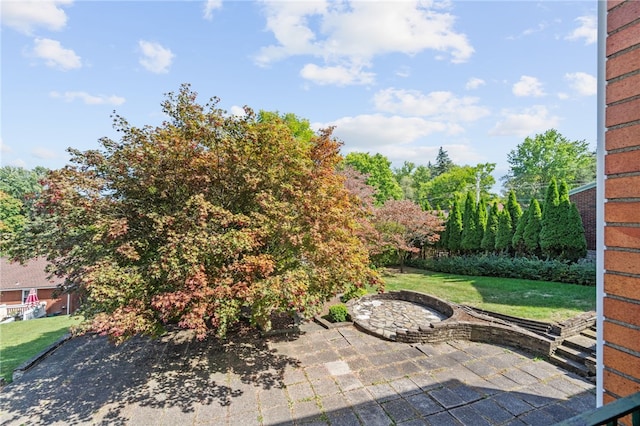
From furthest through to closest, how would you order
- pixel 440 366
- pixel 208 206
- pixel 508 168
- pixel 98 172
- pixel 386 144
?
pixel 508 168, pixel 386 144, pixel 440 366, pixel 98 172, pixel 208 206

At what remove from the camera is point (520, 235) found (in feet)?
44.4

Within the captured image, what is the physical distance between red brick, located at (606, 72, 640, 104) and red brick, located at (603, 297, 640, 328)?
104 centimetres

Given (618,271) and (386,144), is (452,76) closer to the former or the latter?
(618,271)

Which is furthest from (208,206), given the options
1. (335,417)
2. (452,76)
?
(452,76)

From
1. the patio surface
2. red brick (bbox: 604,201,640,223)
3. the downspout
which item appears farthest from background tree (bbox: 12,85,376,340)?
red brick (bbox: 604,201,640,223)

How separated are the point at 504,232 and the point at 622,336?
14756 millimetres

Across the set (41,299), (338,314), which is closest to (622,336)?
(338,314)

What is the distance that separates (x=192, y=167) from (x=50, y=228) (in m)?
2.47

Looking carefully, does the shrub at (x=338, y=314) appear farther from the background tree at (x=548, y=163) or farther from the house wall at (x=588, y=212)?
the background tree at (x=548, y=163)

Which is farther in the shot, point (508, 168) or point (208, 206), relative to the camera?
point (508, 168)

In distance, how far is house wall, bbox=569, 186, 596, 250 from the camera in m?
12.9

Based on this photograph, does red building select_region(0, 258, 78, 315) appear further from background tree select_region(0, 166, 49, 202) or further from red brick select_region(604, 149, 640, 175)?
red brick select_region(604, 149, 640, 175)

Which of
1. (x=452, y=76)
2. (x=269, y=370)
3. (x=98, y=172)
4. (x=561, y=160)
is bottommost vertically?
(x=269, y=370)

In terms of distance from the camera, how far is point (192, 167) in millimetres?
4703
